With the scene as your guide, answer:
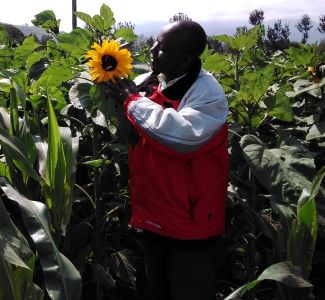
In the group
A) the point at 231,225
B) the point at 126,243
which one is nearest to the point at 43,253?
the point at 231,225

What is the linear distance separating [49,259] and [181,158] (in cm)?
58

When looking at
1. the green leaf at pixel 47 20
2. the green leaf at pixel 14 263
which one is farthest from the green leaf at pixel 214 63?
the green leaf at pixel 14 263

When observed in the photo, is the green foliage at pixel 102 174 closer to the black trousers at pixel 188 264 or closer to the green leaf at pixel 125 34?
the green leaf at pixel 125 34

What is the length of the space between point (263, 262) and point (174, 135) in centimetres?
130

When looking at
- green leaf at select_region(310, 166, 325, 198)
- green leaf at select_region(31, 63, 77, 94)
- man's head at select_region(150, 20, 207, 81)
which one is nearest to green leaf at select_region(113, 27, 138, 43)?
green leaf at select_region(31, 63, 77, 94)

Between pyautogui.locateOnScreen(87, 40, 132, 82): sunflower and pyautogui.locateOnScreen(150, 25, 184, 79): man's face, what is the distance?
11 centimetres

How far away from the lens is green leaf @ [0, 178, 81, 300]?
4.28ft

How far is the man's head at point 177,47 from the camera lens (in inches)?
68.4

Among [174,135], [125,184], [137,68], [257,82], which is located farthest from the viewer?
[125,184]

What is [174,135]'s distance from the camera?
65.1 inches

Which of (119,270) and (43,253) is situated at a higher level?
(43,253)

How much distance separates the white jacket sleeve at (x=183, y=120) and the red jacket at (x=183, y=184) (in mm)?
46

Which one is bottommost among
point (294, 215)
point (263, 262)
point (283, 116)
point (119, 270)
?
point (263, 262)

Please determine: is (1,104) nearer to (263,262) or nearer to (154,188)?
(154,188)
